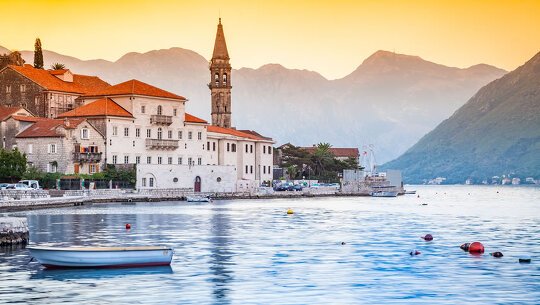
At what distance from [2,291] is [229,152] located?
119481mm

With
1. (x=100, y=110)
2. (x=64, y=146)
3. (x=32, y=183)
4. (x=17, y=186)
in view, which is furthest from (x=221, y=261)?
(x=100, y=110)

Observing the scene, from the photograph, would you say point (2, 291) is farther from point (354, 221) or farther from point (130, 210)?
point (130, 210)

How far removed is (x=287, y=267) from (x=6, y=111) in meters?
96.5

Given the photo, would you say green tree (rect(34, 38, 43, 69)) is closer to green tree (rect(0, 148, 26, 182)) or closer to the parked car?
green tree (rect(0, 148, 26, 182))

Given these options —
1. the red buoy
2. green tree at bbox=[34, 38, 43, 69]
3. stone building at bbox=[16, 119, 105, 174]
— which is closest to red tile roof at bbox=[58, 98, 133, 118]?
stone building at bbox=[16, 119, 105, 174]

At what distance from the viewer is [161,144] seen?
452 ft

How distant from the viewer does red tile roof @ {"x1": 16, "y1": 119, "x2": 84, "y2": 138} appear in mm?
125688

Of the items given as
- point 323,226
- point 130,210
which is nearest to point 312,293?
point 323,226

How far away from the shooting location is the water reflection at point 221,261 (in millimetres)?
38062

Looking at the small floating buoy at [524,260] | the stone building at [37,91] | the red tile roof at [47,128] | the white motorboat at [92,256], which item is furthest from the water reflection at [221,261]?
the stone building at [37,91]

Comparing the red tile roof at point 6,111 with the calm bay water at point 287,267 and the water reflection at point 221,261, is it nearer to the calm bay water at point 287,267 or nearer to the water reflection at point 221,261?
the calm bay water at point 287,267

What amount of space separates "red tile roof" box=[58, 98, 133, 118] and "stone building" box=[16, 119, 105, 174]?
3.08 meters

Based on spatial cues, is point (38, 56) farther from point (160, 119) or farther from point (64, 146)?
point (64, 146)

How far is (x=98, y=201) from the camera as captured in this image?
118 metres
